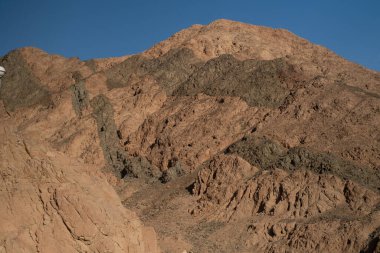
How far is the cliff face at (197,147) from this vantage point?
17984mm

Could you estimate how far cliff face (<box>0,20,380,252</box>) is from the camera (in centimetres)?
1798

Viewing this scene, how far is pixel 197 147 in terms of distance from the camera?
41.6 m

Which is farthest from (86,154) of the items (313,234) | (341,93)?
(313,234)

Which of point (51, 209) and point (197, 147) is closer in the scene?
point (51, 209)

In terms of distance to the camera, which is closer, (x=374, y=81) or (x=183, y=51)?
(x=374, y=81)

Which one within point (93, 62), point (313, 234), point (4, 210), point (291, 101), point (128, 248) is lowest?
point (313, 234)

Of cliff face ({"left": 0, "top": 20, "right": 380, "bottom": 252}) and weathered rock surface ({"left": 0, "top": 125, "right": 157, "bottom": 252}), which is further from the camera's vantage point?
cliff face ({"left": 0, "top": 20, "right": 380, "bottom": 252})

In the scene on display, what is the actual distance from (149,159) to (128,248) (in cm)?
2464

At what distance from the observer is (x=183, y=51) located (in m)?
52.2

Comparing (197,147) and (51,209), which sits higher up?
(197,147)

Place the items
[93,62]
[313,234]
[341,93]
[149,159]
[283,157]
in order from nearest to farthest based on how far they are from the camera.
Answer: [313,234], [283,157], [341,93], [149,159], [93,62]

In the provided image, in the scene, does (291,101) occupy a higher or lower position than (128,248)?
higher

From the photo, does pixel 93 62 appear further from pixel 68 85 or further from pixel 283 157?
pixel 283 157

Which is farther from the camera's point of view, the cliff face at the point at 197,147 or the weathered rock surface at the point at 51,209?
the cliff face at the point at 197,147
